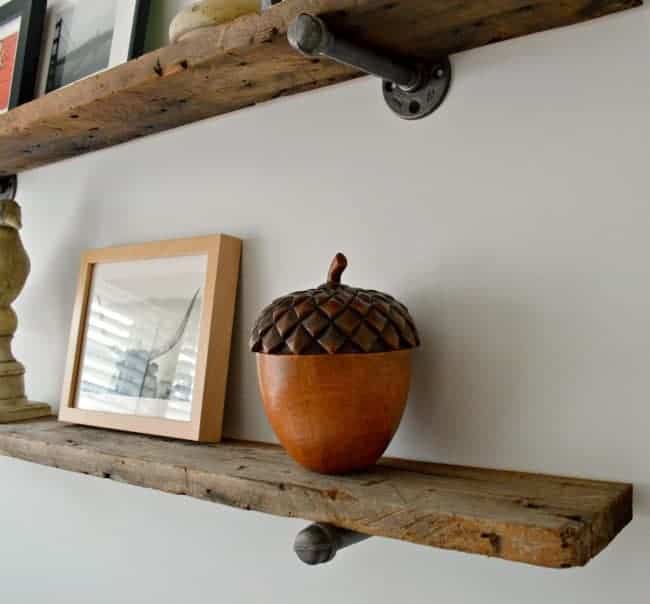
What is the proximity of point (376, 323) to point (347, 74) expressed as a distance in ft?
0.91

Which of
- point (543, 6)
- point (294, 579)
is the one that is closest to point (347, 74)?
point (543, 6)

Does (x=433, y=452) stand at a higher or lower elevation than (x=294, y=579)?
higher

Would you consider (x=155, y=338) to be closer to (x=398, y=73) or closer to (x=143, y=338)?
(x=143, y=338)

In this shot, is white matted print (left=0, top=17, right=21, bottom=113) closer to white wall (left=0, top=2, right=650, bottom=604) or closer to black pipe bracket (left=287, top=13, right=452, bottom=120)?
white wall (left=0, top=2, right=650, bottom=604)

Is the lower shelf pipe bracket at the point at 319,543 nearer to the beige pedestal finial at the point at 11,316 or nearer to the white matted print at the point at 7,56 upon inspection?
the beige pedestal finial at the point at 11,316

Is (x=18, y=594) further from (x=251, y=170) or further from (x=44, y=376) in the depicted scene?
(x=251, y=170)

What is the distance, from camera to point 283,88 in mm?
668

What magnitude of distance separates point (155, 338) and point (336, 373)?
12.3 inches

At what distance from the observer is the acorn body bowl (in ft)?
1.56

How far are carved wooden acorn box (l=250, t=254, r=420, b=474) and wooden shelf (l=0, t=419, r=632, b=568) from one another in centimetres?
3

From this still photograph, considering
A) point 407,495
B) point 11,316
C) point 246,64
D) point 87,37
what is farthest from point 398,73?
point 11,316

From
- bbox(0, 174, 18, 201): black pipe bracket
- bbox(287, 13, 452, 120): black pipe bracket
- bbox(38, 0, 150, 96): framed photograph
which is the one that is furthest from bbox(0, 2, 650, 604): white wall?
bbox(0, 174, 18, 201): black pipe bracket

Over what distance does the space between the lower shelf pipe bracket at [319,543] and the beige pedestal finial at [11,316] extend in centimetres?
54

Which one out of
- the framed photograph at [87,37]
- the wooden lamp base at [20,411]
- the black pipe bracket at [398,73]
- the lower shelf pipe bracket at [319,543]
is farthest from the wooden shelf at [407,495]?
the framed photograph at [87,37]
